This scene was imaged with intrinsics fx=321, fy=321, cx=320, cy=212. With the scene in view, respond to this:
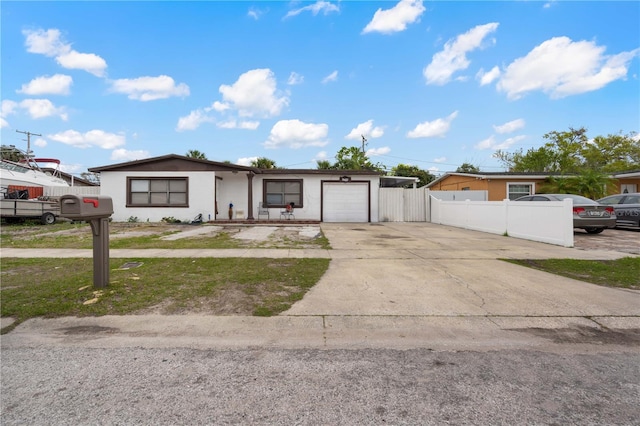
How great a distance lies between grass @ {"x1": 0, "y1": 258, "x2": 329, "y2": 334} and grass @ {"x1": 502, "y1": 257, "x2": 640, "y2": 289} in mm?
4491

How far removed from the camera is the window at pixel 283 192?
18.2 metres

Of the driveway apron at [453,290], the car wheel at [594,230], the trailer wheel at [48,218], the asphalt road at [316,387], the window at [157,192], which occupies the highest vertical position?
the window at [157,192]

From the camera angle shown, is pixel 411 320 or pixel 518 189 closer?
pixel 411 320

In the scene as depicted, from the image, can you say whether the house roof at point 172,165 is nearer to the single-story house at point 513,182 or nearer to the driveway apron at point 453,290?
the driveway apron at point 453,290

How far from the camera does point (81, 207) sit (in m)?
4.14

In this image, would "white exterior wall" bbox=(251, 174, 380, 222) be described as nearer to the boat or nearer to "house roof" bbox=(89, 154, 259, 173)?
"house roof" bbox=(89, 154, 259, 173)

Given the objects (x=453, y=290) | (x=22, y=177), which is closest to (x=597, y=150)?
(x=453, y=290)

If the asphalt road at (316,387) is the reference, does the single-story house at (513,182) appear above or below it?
above

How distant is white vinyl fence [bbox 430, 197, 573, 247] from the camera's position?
914 centimetres

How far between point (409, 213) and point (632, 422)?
17471mm

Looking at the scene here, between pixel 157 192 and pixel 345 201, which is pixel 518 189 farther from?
pixel 157 192

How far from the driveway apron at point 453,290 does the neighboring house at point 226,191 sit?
34.2 feet

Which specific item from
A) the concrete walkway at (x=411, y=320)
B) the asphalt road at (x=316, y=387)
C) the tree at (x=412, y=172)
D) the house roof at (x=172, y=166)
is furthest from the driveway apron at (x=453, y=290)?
the tree at (x=412, y=172)

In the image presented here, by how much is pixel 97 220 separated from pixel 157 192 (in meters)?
13.6
